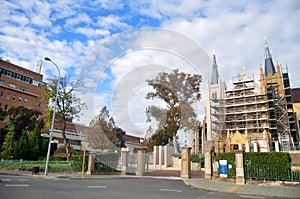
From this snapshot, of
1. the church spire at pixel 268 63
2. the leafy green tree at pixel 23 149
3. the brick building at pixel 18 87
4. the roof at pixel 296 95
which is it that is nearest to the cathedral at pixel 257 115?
the church spire at pixel 268 63

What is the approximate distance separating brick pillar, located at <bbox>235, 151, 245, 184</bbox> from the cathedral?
2641cm

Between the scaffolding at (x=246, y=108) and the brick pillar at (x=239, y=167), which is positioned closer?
the brick pillar at (x=239, y=167)

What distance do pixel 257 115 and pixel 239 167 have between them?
35061 millimetres

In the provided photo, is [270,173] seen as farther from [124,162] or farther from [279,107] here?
[279,107]

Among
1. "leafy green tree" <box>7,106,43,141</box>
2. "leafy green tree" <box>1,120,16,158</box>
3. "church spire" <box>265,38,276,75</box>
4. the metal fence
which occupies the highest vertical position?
"church spire" <box>265,38,276,75</box>

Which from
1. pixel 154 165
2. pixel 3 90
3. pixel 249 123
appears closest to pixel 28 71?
pixel 3 90

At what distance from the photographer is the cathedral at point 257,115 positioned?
139 feet

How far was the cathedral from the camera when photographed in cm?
4241

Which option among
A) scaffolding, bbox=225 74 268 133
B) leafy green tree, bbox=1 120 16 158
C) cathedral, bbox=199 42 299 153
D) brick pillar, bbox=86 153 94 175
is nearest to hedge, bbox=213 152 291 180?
brick pillar, bbox=86 153 94 175

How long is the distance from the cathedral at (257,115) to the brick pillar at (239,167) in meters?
26.4

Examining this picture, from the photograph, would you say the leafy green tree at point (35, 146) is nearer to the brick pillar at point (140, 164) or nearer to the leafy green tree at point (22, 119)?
the leafy green tree at point (22, 119)

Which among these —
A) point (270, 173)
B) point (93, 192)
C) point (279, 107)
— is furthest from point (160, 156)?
point (279, 107)

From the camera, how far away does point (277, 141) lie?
41.8 m

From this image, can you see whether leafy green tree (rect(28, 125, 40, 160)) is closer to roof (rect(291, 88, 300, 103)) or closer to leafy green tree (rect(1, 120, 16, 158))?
leafy green tree (rect(1, 120, 16, 158))
